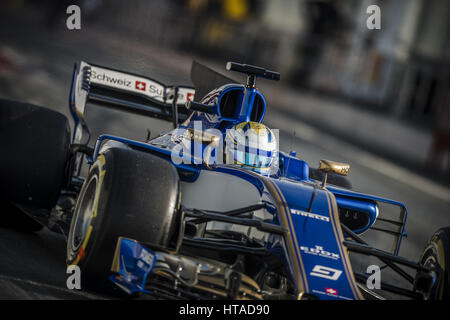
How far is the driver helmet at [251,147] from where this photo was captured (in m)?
5.24

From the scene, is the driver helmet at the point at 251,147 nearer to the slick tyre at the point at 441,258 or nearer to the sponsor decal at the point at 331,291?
the slick tyre at the point at 441,258

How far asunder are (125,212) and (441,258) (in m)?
2.13

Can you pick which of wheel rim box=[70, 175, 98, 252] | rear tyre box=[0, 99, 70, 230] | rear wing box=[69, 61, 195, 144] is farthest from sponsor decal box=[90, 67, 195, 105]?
wheel rim box=[70, 175, 98, 252]

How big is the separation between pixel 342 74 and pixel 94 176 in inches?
746

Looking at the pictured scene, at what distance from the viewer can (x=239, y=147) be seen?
17.3 ft

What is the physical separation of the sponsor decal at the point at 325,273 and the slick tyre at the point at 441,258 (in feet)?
2.33

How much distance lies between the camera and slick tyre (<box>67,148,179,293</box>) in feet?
13.0

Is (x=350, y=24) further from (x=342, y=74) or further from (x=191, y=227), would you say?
(x=191, y=227)

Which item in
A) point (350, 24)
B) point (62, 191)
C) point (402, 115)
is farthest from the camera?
point (350, 24)

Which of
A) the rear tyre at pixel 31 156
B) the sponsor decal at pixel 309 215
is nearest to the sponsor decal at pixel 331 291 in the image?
the sponsor decal at pixel 309 215

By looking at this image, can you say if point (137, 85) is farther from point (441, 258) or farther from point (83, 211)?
point (441, 258)

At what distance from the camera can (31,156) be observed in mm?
5398

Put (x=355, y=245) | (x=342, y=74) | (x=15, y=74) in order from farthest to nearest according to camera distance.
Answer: (x=342, y=74), (x=15, y=74), (x=355, y=245)
